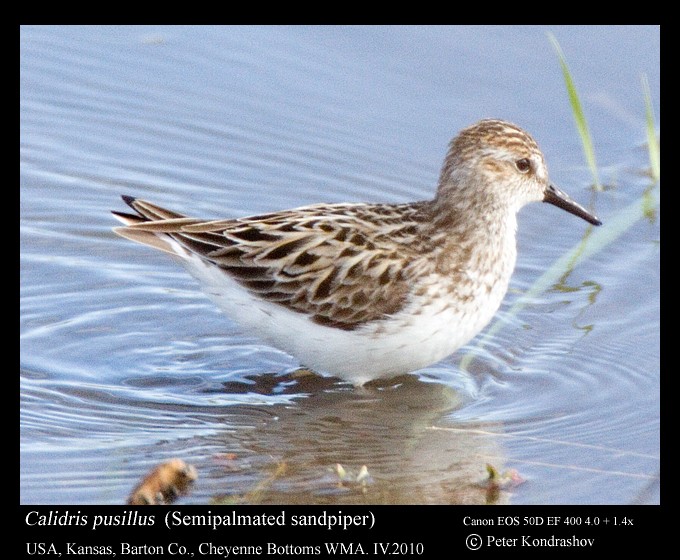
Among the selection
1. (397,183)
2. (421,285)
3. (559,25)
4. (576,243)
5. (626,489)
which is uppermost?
(559,25)

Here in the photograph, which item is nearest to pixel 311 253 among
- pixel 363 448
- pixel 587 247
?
pixel 363 448

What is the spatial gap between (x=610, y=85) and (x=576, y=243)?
108 inches

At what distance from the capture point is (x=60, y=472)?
680cm

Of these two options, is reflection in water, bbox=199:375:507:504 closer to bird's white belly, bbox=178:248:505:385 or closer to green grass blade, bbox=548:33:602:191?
bird's white belly, bbox=178:248:505:385

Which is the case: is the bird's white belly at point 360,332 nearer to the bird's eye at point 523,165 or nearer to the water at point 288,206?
the water at point 288,206

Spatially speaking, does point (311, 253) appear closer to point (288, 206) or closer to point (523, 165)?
point (523, 165)

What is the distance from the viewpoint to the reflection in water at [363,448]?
6801mm

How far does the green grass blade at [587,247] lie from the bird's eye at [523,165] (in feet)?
4.16

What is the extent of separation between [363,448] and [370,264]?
1.38 metres

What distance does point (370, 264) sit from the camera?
8.23 metres

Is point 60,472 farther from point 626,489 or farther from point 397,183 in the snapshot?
point 397,183

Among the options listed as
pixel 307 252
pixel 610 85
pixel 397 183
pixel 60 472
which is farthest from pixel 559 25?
pixel 60 472

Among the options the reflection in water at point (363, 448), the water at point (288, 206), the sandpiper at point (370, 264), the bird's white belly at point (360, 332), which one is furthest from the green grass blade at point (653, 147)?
the reflection in water at point (363, 448)

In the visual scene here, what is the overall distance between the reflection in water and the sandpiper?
0.25 metres
